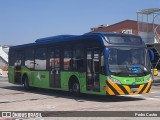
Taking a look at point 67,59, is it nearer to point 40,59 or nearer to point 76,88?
point 76,88

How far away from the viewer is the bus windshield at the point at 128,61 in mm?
15445

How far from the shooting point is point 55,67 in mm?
18969

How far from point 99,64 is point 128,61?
1.17 meters

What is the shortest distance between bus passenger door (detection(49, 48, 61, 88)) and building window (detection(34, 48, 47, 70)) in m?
0.79

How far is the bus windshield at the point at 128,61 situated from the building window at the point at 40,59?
551cm

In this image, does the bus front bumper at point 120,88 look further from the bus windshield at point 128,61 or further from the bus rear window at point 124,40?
the bus rear window at point 124,40

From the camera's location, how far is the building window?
20.2 m

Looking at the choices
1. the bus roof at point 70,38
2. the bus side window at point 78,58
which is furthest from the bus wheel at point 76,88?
the bus roof at point 70,38

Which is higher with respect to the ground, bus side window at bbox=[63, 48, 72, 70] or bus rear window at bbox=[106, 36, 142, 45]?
bus rear window at bbox=[106, 36, 142, 45]

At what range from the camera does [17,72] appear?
933 inches

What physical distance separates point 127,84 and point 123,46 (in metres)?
1.57

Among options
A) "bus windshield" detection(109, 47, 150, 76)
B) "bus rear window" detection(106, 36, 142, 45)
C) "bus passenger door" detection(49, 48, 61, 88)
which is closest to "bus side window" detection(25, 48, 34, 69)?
"bus passenger door" detection(49, 48, 61, 88)

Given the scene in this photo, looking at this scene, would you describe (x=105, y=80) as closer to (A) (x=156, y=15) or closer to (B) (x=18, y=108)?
(B) (x=18, y=108)

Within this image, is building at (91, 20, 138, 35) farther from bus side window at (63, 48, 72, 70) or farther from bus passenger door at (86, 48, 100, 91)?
bus passenger door at (86, 48, 100, 91)
